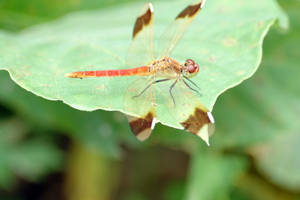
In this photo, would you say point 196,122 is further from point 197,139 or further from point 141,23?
point 197,139

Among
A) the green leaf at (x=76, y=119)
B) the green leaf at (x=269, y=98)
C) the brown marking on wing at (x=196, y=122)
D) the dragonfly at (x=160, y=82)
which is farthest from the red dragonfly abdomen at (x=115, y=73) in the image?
the green leaf at (x=269, y=98)

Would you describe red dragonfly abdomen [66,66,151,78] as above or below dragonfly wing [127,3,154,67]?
below

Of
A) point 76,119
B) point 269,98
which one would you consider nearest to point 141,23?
point 76,119

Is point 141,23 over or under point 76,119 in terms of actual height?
over

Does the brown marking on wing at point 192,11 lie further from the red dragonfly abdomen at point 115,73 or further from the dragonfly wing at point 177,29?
the red dragonfly abdomen at point 115,73

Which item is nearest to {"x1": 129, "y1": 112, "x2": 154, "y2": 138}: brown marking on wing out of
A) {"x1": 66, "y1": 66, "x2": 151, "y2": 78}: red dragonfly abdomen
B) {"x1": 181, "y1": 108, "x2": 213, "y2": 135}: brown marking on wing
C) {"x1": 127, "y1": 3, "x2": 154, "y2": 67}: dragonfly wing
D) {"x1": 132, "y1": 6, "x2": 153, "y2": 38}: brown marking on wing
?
{"x1": 181, "y1": 108, "x2": 213, "y2": 135}: brown marking on wing

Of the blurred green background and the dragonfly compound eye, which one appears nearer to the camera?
the dragonfly compound eye

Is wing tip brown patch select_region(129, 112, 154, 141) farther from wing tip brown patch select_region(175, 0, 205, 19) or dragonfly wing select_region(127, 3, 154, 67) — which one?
wing tip brown patch select_region(175, 0, 205, 19)
